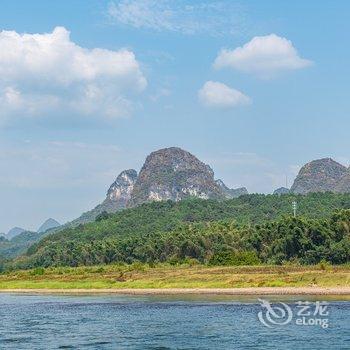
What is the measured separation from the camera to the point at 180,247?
119 metres

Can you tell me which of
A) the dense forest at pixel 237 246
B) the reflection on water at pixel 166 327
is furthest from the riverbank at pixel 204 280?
the dense forest at pixel 237 246

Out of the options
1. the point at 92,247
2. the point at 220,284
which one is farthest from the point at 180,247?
the point at 220,284

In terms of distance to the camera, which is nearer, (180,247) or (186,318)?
(186,318)

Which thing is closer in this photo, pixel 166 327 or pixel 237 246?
pixel 166 327

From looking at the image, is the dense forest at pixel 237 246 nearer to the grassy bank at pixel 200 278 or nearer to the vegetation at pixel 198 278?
the vegetation at pixel 198 278

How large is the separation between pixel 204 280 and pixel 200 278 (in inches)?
63.5

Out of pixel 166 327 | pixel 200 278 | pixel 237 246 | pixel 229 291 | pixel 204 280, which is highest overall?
pixel 237 246

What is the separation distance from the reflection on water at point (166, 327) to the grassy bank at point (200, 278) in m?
9.25

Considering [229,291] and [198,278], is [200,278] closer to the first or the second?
[198,278]

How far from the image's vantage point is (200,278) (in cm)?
7969

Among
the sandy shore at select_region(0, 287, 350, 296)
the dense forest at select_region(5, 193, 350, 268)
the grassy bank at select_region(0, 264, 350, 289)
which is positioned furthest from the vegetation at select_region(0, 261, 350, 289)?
the dense forest at select_region(5, 193, 350, 268)

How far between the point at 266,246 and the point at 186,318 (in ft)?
Result: 193

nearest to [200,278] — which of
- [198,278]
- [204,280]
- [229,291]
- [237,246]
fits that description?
[198,278]

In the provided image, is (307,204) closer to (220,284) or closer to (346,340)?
(220,284)
